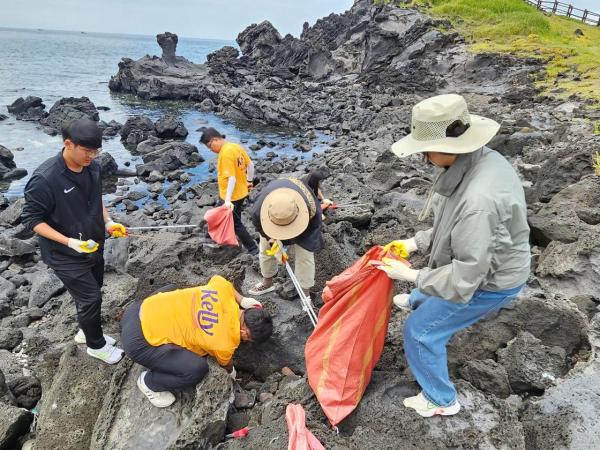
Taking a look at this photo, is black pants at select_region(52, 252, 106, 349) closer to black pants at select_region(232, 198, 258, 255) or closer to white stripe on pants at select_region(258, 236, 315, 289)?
white stripe on pants at select_region(258, 236, 315, 289)

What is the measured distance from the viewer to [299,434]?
10.0 feet

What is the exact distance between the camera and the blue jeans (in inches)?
113

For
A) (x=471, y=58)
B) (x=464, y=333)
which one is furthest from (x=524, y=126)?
(x=471, y=58)

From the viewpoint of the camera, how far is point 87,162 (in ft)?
13.1

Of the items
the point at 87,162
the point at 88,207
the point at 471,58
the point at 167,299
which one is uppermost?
the point at 471,58

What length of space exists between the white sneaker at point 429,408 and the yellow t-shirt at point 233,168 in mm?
4563

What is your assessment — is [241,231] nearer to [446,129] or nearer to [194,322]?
[194,322]

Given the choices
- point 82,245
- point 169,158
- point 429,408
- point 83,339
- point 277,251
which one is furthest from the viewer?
point 169,158

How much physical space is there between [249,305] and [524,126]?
12.6 m

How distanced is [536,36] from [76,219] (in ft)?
122

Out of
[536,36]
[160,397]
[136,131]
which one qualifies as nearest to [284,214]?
[160,397]

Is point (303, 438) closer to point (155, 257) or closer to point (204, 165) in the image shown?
point (155, 257)

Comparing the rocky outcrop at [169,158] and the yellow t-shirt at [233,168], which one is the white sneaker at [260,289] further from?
the rocky outcrop at [169,158]

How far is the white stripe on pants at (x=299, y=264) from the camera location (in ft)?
16.8
